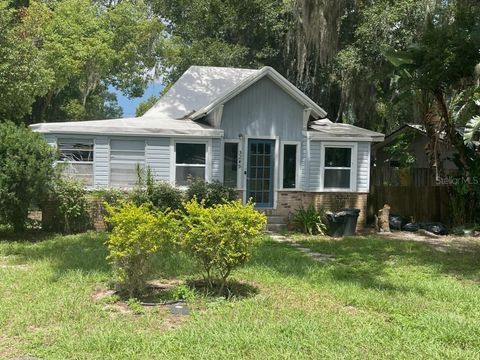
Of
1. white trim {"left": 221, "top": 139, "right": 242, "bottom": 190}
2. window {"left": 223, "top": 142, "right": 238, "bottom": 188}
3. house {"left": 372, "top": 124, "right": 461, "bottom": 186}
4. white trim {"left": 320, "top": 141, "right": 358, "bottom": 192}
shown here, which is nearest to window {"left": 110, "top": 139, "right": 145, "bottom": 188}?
white trim {"left": 221, "top": 139, "right": 242, "bottom": 190}

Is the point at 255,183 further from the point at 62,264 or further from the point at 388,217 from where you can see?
the point at 62,264

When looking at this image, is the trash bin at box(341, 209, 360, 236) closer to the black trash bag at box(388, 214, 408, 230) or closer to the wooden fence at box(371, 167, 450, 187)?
the black trash bag at box(388, 214, 408, 230)

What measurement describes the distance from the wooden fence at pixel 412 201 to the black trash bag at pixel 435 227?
3.26 feet

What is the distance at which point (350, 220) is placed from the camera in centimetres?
1443

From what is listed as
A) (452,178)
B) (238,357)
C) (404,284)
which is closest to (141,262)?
(238,357)

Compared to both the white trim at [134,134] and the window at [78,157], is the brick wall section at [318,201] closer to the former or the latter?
the white trim at [134,134]

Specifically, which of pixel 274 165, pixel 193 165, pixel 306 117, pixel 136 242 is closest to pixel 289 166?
pixel 274 165

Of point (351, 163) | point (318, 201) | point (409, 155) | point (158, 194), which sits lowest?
point (318, 201)

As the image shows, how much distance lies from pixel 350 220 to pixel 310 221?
1085mm

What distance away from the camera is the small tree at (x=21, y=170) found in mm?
11281

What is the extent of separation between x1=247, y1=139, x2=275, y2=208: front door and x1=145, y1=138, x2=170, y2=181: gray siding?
238cm

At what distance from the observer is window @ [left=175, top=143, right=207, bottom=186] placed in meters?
14.6

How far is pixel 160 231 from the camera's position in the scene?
665 cm

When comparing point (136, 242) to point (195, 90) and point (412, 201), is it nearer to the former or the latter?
point (412, 201)
